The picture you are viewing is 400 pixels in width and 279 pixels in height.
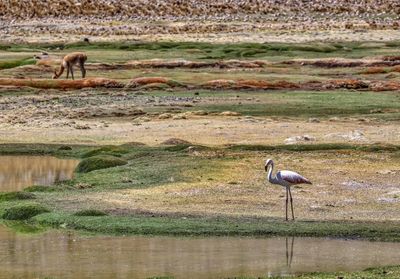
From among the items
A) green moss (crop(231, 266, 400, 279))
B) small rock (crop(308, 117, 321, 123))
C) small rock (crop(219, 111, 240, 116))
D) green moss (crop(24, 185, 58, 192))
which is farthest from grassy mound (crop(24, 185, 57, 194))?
small rock (crop(219, 111, 240, 116))

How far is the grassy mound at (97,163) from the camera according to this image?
26.2m

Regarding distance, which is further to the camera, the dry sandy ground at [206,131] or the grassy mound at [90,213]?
the dry sandy ground at [206,131]

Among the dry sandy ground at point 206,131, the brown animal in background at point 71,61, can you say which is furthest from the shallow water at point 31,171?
the brown animal in background at point 71,61

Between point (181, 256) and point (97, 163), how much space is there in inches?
372

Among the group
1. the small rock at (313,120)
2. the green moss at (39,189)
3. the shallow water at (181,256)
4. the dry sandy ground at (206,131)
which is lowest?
the small rock at (313,120)

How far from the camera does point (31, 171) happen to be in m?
27.2

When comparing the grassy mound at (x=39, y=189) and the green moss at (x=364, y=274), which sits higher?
the green moss at (x=364, y=274)

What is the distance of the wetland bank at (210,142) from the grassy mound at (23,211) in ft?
0.11

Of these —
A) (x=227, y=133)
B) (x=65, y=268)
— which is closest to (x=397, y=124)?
(x=227, y=133)

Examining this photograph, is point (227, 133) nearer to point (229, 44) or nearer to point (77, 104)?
point (77, 104)

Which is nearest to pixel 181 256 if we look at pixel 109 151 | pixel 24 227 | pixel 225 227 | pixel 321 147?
pixel 225 227

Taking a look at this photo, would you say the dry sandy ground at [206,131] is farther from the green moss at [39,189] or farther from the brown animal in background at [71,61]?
the brown animal in background at [71,61]

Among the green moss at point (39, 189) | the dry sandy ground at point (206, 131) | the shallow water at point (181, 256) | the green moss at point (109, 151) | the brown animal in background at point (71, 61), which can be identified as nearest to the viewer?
the shallow water at point (181, 256)

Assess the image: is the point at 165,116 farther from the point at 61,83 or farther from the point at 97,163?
the point at 61,83
